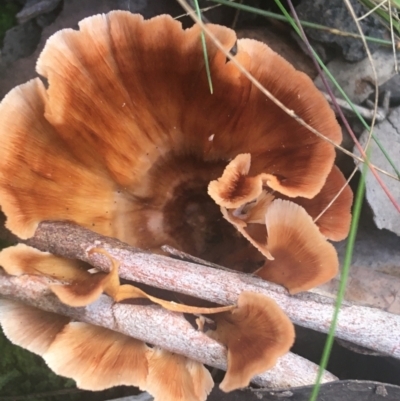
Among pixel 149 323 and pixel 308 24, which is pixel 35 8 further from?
pixel 149 323

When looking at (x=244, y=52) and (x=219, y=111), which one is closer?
(x=244, y=52)

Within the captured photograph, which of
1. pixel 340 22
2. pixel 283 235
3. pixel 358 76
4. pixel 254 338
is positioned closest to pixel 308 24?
pixel 340 22

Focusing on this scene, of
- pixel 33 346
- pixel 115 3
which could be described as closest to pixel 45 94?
pixel 115 3

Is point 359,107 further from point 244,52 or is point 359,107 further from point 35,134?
point 35,134

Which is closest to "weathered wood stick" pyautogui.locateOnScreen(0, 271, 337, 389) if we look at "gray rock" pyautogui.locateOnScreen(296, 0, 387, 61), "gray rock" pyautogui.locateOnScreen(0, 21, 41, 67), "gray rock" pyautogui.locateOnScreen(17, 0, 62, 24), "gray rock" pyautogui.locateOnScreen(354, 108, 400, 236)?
"gray rock" pyautogui.locateOnScreen(354, 108, 400, 236)

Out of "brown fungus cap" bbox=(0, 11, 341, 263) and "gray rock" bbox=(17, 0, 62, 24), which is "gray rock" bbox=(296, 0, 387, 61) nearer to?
"brown fungus cap" bbox=(0, 11, 341, 263)

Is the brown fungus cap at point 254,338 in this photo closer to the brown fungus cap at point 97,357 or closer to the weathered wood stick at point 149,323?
the weathered wood stick at point 149,323
